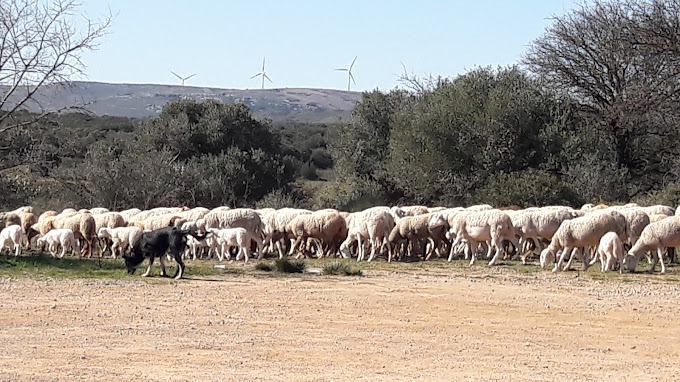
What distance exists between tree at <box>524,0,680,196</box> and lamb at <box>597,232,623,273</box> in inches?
649

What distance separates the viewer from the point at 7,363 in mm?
10070

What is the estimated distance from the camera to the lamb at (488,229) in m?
24.5

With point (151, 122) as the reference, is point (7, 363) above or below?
below

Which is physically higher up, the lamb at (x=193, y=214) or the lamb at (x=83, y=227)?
the lamb at (x=193, y=214)

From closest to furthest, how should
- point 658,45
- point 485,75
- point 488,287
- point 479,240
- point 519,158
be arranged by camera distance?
point 488,287
point 479,240
point 658,45
point 519,158
point 485,75

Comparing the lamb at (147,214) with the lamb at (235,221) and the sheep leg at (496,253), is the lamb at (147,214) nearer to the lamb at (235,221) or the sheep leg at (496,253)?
the lamb at (235,221)

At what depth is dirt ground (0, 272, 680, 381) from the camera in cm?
1015

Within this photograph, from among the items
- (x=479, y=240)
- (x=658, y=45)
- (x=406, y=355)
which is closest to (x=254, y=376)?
(x=406, y=355)

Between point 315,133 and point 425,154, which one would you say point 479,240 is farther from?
point 315,133

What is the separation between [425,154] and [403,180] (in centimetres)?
168

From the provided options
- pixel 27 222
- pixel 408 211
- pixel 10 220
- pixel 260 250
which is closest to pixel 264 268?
pixel 260 250

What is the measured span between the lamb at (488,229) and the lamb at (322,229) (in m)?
3.77

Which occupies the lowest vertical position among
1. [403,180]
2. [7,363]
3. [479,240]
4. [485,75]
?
[7,363]

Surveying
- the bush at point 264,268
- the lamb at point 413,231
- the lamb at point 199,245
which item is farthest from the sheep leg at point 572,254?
the lamb at point 199,245
